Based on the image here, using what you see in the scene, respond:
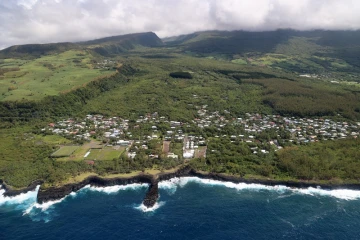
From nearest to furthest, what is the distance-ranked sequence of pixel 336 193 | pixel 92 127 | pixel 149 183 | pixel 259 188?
pixel 336 193 < pixel 259 188 < pixel 149 183 < pixel 92 127

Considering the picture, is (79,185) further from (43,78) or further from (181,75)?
(181,75)

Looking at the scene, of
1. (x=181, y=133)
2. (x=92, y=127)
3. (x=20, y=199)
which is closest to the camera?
(x=20, y=199)

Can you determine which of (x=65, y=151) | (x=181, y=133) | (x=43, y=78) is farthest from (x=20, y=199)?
(x=43, y=78)

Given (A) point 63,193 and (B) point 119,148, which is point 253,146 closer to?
(B) point 119,148

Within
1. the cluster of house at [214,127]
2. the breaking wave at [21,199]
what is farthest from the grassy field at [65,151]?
the breaking wave at [21,199]

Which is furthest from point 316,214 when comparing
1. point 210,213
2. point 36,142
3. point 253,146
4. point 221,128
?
point 36,142

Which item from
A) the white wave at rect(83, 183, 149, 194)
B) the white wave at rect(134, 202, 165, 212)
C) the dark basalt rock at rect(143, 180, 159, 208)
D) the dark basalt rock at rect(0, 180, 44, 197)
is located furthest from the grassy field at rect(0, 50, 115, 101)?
the white wave at rect(134, 202, 165, 212)
